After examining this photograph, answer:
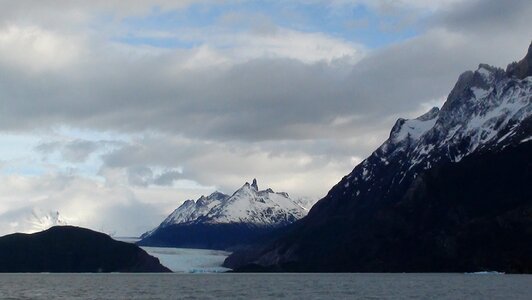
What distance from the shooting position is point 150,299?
190 m

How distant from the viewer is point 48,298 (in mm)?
191500

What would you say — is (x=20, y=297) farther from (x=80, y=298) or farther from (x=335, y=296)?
(x=335, y=296)

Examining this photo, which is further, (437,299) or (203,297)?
(203,297)

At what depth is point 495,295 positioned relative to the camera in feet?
641

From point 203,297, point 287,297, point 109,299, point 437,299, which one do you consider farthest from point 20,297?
point 437,299

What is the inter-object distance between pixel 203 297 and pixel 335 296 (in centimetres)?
2868

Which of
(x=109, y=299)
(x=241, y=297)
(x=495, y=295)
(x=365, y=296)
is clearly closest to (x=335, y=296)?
(x=365, y=296)

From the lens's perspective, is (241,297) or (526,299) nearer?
(526,299)

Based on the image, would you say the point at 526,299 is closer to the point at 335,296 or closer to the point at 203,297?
the point at 335,296

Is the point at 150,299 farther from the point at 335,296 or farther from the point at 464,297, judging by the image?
the point at 464,297

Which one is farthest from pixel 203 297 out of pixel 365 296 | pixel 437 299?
pixel 437 299

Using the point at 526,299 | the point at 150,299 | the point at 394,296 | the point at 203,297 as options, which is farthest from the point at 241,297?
the point at 526,299

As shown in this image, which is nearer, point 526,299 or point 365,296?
point 526,299

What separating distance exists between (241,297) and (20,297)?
4722cm
